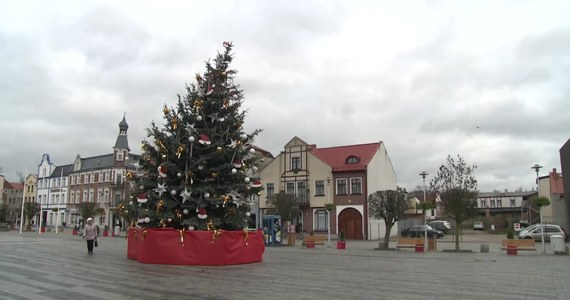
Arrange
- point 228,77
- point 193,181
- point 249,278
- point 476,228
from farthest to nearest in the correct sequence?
point 476,228 → point 228,77 → point 193,181 → point 249,278

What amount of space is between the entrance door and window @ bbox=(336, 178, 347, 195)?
1.90 m

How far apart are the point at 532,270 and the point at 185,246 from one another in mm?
12056

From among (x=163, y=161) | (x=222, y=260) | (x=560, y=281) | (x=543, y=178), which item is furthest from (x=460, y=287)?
(x=543, y=178)

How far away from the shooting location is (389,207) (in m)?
30.5

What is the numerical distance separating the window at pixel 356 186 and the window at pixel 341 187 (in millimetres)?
804

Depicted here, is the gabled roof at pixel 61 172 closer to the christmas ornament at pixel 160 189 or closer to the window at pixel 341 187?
the window at pixel 341 187

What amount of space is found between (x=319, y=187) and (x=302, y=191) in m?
2.01

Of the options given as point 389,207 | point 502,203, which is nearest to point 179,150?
point 389,207

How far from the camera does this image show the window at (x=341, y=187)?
4899cm

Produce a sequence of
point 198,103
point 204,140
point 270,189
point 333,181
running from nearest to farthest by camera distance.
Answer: point 204,140 < point 198,103 < point 333,181 < point 270,189

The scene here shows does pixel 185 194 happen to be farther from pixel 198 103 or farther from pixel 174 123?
pixel 198 103

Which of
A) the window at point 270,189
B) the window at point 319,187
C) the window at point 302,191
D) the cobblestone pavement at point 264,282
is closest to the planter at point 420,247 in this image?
the cobblestone pavement at point 264,282

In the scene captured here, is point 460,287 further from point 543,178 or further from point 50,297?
point 543,178

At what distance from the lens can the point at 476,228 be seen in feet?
255
